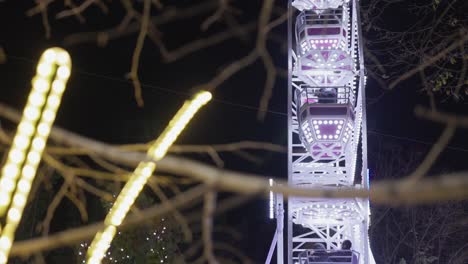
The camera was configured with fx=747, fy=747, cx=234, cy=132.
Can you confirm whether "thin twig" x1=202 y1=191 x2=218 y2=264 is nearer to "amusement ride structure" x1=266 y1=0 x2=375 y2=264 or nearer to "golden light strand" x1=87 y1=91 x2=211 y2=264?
"golden light strand" x1=87 y1=91 x2=211 y2=264

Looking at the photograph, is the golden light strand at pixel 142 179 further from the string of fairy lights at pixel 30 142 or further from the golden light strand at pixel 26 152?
the golden light strand at pixel 26 152

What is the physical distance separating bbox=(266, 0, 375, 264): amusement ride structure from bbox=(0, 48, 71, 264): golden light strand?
13.4 metres

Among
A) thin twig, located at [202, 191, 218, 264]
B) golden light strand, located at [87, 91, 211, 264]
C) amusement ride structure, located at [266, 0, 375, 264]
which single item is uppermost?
amusement ride structure, located at [266, 0, 375, 264]

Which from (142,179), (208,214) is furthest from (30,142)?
(208,214)

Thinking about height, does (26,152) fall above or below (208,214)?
above

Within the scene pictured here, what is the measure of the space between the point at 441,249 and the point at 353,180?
35.2ft

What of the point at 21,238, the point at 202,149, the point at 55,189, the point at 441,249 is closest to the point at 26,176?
the point at 202,149

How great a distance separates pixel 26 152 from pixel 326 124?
542 inches

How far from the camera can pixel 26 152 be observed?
3686 millimetres

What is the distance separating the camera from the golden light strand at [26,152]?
140 inches

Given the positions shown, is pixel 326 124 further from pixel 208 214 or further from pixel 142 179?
pixel 208 214

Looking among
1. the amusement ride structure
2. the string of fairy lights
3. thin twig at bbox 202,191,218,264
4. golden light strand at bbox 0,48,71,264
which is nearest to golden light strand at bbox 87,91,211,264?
the string of fairy lights

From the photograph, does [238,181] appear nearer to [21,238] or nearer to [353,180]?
[21,238]

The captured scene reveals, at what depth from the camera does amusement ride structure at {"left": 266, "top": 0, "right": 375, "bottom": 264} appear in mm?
17078
